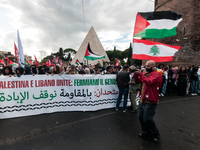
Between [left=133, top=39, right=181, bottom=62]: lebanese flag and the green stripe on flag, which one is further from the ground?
the green stripe on flag

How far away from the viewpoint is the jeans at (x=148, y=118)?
2.20 metres

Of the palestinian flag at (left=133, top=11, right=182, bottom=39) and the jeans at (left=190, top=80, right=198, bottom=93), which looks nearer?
the palestinian flag at (left=133, top=11, right=182, bottom=39)

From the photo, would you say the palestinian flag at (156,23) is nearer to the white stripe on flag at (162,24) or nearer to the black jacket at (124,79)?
the white stripe on flag at (162,24)

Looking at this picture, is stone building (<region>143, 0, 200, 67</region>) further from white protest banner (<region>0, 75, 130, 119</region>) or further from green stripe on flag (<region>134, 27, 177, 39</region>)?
white protest banner (<region>0, 75, 130, 119</region>)

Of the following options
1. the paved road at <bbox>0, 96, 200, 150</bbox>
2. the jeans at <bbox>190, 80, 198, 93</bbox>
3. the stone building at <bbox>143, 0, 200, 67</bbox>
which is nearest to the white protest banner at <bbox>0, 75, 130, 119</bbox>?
the paved road at <bbox>0, 96, 200, 150</bbox>

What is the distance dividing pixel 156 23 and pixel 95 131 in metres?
4.12

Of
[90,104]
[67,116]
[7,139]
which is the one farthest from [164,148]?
[7,139]

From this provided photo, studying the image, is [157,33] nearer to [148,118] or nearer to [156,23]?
[156,23]

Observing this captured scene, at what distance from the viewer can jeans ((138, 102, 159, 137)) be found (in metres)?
2.20

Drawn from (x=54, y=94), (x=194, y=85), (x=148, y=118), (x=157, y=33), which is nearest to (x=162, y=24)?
(x=157, y=33)

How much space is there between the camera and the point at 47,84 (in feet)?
11.9

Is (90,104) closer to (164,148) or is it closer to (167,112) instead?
(164,148)

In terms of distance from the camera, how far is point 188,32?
1463 cm

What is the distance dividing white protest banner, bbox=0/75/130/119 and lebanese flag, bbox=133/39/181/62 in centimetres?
133
